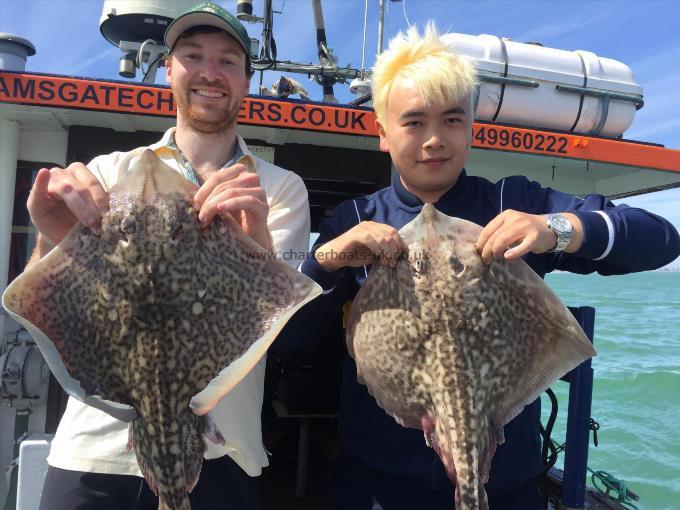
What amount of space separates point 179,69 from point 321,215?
5.39m

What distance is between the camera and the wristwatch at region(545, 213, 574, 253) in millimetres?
1947

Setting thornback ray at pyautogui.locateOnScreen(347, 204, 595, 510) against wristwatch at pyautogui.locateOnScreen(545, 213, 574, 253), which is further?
wristwatch at pyautogui.locateOnScreen(545, 213, 574, 253)

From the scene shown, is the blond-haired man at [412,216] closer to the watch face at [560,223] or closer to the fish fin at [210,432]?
the watch face at [560,223]

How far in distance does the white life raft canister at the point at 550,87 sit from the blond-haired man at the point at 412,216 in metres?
2.53

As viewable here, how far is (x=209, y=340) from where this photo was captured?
1.69 m

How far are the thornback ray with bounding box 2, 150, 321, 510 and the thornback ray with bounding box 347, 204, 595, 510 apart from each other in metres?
0.38

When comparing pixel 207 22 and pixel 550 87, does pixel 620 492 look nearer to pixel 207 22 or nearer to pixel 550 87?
pixel 550 87

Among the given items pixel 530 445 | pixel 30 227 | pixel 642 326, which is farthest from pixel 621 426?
pixel 642 326

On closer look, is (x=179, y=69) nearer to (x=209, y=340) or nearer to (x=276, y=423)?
(x=209, y=340)

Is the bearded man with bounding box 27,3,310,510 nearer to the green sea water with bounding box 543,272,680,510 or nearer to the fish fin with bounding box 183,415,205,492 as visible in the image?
the fish fin with bounding box 183,415,205,492

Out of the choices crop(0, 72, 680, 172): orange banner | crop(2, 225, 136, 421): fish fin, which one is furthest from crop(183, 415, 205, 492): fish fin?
crop(0, 72, 680, 172): orange banner

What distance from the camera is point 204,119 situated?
2354 mm

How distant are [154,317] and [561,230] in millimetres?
1526

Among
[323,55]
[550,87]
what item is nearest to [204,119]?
[550,87]
